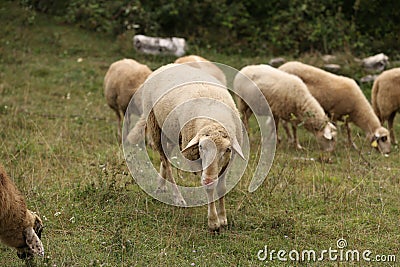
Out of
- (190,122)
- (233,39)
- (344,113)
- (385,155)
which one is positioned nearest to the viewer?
(190,122)

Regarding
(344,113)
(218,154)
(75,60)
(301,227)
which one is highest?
(218,154)

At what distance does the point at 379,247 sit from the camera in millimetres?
4980

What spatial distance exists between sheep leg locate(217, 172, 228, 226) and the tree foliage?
992 centimetres

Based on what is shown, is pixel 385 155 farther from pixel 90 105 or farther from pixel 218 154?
pixel 90 105

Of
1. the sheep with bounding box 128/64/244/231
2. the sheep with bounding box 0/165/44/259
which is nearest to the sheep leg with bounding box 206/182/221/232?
the sheep with bounding box 128/64/244/231

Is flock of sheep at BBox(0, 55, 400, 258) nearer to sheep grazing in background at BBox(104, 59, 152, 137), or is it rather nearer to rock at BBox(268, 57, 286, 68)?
sheep grazing in background at BBox(104, 59, 152, 137)

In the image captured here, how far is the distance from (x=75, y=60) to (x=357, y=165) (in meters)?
8.21

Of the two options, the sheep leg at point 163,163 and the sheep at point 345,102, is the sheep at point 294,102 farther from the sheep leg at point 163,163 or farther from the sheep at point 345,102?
the sheep leg at point 163,163

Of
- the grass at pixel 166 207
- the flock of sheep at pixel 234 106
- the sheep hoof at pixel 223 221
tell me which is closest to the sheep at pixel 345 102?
the flock of sheep at pixel 234 106

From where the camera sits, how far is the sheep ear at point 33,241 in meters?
4.39

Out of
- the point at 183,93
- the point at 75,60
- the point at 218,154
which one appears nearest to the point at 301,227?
the point at 218,154

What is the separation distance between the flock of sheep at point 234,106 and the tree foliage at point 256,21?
524 centimetres

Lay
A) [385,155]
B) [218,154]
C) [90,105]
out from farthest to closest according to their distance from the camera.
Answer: [90,105], [385,155], [218,154]

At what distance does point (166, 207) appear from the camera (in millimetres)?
5789
